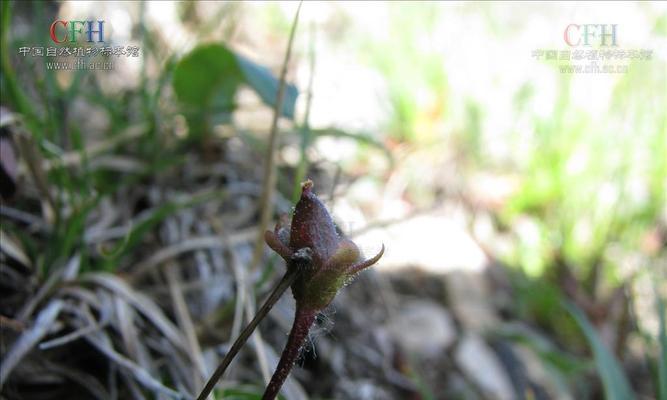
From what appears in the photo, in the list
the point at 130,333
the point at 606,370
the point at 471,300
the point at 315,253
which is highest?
the point at 315,253

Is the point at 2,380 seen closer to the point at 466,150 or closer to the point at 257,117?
the point at 257,117

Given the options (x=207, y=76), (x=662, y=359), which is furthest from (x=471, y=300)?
(x=207, y=76)

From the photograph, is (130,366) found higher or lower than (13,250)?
lower

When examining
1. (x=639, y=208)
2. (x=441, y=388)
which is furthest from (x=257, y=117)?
(x=639, y=208)

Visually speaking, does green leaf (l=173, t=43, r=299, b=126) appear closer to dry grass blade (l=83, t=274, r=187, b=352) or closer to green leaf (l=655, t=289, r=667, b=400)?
dry grass blade (l=83, t=274, r=187, b=352)

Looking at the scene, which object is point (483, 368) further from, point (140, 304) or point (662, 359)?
point (140, 304)

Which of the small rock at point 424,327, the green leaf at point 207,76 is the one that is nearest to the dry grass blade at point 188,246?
the green leaf at point 207,76

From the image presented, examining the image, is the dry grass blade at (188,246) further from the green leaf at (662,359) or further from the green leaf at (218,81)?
the green leaf at (662,359)
